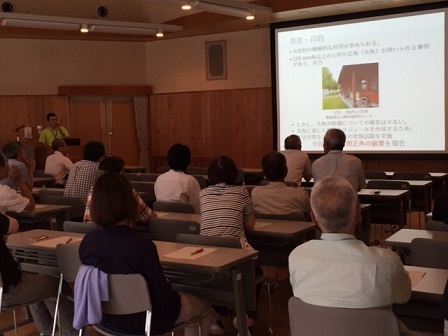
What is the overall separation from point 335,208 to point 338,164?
11.6ft

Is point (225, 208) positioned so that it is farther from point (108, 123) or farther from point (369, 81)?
point (108, 123)

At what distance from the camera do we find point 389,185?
6.74 metres

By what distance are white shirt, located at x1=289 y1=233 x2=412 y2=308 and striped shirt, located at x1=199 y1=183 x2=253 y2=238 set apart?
5.87ft

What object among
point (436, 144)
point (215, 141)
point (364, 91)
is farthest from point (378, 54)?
point (215, 141)

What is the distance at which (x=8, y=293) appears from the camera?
12.1 ft

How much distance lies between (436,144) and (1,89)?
862 cm

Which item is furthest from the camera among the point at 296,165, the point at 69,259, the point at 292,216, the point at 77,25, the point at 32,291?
the point at 77,25

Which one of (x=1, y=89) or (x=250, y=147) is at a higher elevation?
(x=1, y=89)

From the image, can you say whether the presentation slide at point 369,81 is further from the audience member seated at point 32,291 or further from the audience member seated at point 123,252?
the audience member seated at point 123,252

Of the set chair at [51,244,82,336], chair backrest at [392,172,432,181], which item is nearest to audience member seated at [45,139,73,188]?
chair backrest at [392,172,432,181]

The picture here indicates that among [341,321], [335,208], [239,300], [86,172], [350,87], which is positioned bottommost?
[239,300]

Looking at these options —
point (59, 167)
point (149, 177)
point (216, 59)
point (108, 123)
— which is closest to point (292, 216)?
point (149, 177)

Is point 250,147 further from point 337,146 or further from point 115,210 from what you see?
point 115,210

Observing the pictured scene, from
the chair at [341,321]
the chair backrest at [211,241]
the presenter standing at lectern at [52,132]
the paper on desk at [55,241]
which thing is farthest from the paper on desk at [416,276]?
the presenter standing at lectern at [52,132]
